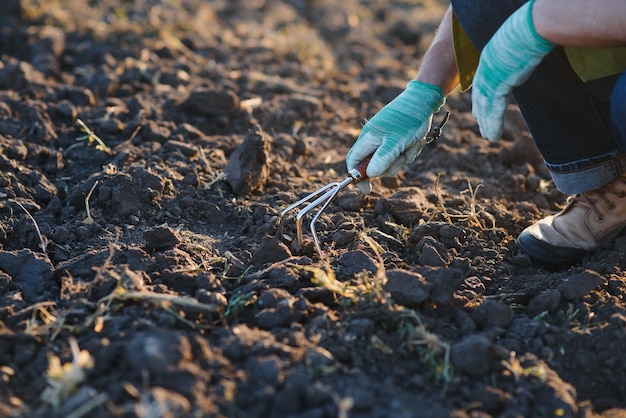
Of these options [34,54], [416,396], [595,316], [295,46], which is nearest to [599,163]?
[595,316]

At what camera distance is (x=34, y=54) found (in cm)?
388

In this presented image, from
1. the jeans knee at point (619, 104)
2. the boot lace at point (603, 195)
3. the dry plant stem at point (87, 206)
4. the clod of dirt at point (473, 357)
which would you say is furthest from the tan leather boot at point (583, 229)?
the dry plant stem at point (87, 206)

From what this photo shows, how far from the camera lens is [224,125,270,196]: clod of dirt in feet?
8.99

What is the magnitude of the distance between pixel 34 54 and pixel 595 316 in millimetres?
2993

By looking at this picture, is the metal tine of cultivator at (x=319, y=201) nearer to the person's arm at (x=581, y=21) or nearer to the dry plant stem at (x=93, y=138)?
the person's arm at (x=581, y=21)

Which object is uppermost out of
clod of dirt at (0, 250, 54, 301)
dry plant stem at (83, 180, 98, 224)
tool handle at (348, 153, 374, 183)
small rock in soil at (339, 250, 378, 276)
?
tool handle at (348, 153, 374, 183)

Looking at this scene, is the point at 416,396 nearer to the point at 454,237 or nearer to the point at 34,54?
the point at 454,237

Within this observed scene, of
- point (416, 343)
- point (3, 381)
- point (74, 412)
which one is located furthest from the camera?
point (416, 343)

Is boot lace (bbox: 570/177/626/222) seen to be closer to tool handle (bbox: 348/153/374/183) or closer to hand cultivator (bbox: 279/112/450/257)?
hand cultivator (bbox: 279/112/450/257)

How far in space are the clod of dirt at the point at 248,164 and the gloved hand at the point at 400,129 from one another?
45 cm

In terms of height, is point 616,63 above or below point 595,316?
above

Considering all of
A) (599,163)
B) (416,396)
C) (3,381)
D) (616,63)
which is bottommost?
(3,381)

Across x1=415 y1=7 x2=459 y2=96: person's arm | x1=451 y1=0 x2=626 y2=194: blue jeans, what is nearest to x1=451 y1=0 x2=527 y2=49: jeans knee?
x1=451 y1=0 x2=626 y2=194: blue jeans

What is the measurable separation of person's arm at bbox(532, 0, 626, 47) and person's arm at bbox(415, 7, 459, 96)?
52 centimetres
